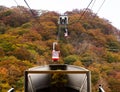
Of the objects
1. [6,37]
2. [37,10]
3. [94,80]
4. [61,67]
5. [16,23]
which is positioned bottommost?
[94,80]

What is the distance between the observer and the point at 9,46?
79.5 ft

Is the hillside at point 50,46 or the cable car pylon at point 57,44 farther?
the hillside at point 50,46

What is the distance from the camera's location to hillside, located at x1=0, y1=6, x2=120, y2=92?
20000 mm

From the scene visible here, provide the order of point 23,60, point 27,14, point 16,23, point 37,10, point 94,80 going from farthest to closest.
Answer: point 37,10, point 27,14, point 16,23, point 23,60, point 94,80

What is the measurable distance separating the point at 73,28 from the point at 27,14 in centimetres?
615

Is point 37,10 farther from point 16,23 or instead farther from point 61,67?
point 61,67

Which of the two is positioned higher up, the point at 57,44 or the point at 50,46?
the point at 50,46

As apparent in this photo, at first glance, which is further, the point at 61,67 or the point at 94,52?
the point at 94,52

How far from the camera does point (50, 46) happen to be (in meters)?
26.8

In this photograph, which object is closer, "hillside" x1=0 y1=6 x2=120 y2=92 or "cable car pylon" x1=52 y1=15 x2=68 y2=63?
"cable car pylon" x1=52 y1=15 x2=68 y2=63

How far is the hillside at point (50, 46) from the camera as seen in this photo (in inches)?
787

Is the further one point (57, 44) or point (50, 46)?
point (50, 46)

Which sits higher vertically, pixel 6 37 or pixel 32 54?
pixel 6 37

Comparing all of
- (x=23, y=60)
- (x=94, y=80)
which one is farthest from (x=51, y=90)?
(x=23, y=60)
